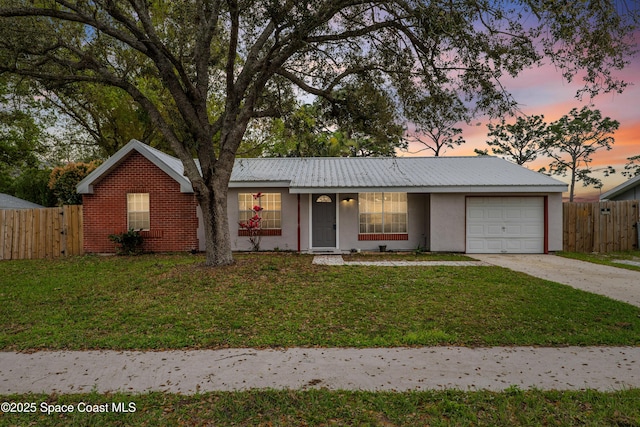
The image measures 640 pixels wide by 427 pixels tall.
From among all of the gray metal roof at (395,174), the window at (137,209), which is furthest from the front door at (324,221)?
the window at (137,209)

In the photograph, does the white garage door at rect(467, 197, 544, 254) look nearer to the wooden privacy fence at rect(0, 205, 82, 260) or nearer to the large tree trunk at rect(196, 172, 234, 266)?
the large tree trunk at rect(196, 172, 234, 266)

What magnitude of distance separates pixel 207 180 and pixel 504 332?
25.3ft

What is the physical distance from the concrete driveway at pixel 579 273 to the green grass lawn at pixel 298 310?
664mm

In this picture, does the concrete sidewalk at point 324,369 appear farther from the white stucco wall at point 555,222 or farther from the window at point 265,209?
the white stucco wall at point 555,222

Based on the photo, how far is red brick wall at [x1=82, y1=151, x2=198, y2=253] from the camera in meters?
13.8

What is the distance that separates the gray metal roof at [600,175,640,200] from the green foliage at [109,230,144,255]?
20898 mm

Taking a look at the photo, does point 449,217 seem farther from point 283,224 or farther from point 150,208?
point 150,208

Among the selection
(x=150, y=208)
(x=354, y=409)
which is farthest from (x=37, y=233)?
(x=354, y=409)

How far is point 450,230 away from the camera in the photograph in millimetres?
13617

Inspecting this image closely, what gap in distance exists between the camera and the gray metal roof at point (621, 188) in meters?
15.9

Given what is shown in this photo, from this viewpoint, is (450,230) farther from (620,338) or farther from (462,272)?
(620,338)

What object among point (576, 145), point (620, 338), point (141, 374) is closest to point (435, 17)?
point (620, 338)

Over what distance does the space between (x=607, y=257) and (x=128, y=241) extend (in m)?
17.3

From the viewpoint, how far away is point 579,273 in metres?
9.58
